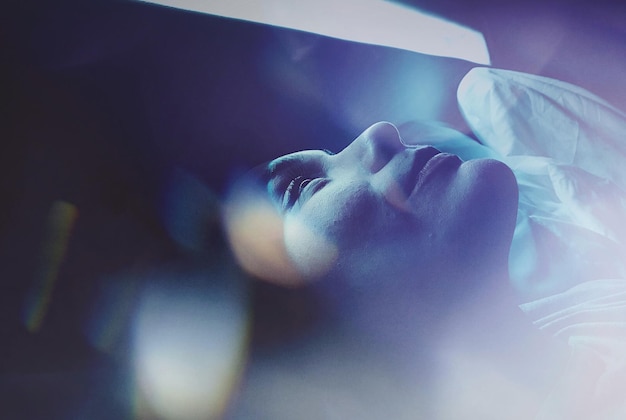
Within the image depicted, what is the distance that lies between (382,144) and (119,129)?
1.15ft

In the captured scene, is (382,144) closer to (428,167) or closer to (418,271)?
(428,167)

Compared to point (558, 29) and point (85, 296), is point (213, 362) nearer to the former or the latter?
point (85, 296)

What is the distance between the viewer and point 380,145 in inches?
27.4

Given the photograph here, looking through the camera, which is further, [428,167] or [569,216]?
[569,216]

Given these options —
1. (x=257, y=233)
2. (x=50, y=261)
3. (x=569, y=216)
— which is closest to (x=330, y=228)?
(x=257, y=233)

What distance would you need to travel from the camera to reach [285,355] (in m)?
0.61

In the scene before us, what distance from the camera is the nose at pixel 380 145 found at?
26.7 inches

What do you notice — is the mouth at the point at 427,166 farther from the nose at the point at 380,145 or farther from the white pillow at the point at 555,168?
the white pillow at the point at 555,168

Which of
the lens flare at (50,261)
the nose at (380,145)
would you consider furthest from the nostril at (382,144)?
the lens flare at (50,261)

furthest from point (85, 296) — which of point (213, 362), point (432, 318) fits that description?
point (432, 318)

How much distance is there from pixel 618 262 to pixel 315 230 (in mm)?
480

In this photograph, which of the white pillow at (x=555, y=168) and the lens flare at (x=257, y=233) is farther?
the white pillow at (x=555, y=168)

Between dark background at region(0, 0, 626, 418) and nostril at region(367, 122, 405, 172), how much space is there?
0.07 meters

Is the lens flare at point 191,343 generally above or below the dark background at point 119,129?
below
